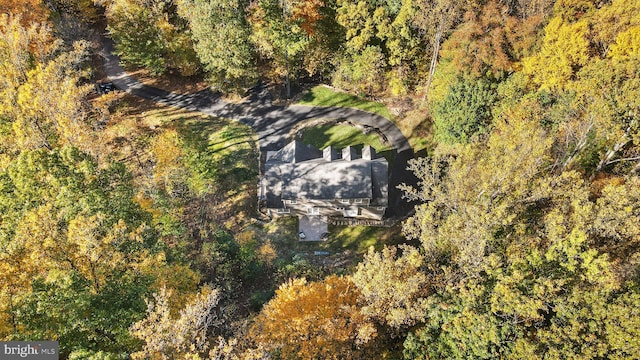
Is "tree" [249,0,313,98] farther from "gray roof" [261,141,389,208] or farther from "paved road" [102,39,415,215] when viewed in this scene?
"gray roof" [261,141,389,208]

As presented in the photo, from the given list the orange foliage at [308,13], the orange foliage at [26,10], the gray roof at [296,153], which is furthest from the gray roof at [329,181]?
the orange foliage at [26,10]

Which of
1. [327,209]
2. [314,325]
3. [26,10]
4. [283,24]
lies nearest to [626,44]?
[327,209]

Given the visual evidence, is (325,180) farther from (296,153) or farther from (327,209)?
(296,153)

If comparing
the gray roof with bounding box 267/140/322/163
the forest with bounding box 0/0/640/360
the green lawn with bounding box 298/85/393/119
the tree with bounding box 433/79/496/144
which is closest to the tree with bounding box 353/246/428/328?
the forest with bounding box 0/0/640/360

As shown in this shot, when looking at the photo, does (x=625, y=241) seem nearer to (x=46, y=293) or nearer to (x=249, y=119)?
(x=46, y=293)

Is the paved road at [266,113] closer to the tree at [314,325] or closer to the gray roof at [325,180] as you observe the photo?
the gray roof at [325,180]
